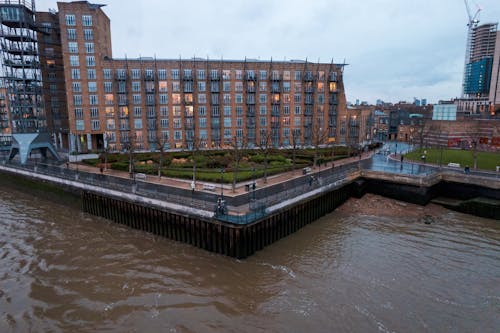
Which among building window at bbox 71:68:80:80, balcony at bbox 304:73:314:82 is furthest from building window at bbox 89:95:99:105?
balcony at bbox 304:73:314:82

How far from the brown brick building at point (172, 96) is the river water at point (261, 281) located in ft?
122

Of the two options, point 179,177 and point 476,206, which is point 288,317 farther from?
point 476,206

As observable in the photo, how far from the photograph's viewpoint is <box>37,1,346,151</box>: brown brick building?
66.6 m

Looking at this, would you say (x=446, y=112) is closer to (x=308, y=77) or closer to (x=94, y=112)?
(x=308, y=77)

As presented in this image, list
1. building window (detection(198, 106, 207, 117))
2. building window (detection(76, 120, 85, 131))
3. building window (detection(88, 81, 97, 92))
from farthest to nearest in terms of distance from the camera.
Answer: building window (detection(198, 106, 207, 117)) → building window (detection(76, 120, 85, 131)) → building window (detection(88, 81, 97, 92))

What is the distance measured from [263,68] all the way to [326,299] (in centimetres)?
6306

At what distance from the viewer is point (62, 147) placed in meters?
80.8

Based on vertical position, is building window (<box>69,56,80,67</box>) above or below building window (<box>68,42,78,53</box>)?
below

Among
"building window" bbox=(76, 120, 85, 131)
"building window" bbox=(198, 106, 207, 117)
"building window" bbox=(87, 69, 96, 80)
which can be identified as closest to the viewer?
"building window" bbox=(87, 69, 96, 80)

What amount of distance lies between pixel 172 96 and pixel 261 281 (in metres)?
57.3

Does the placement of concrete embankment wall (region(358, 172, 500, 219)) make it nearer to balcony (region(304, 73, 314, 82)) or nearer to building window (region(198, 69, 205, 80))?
balcony (region(304, 73, 314, 82))

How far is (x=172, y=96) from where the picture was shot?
7181 centimetres

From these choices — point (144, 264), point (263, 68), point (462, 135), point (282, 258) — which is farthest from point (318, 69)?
point (144, 264)

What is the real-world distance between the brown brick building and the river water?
3704 centimetres
